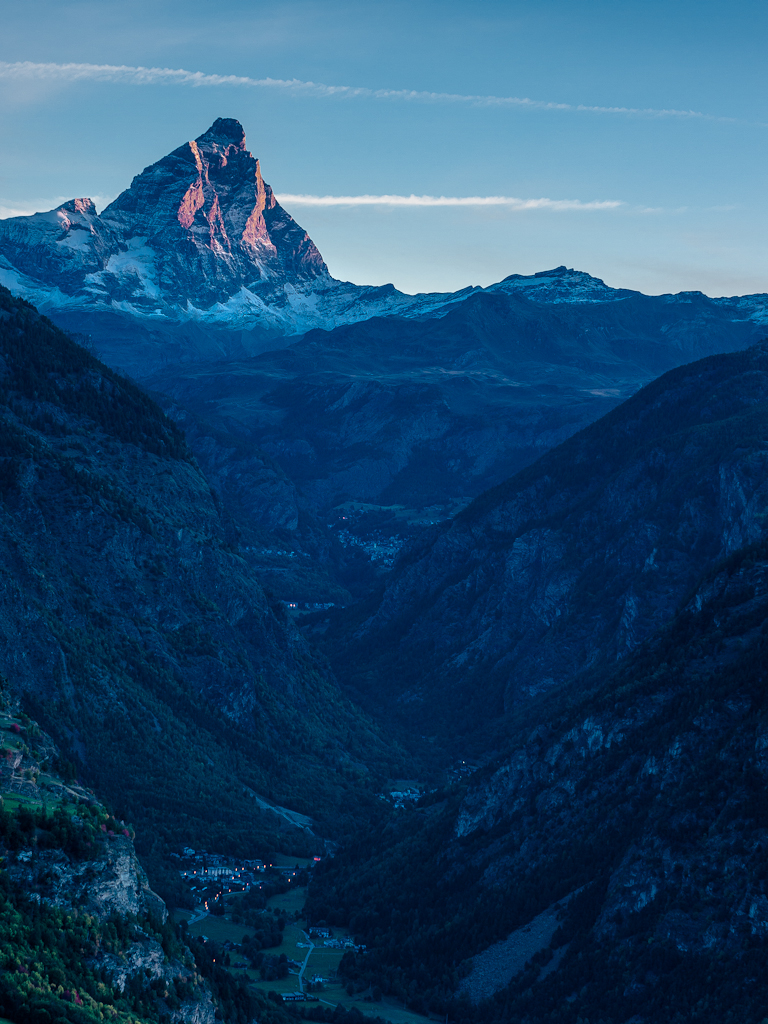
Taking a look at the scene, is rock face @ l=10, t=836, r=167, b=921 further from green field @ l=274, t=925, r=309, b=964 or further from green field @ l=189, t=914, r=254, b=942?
green field @ l=274, t=925, r=309, b=964

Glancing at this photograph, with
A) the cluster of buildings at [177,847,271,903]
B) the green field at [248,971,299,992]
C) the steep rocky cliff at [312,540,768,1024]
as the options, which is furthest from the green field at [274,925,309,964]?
the cluster of buildings at [177,847,271,903]

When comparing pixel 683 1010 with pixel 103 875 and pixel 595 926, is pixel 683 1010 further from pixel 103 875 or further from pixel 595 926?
pixel 103 875

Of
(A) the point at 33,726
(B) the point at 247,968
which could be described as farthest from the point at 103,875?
(B) the point at 247,968

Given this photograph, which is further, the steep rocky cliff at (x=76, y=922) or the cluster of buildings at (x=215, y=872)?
the cluster of buildings at (x=215, y=872)

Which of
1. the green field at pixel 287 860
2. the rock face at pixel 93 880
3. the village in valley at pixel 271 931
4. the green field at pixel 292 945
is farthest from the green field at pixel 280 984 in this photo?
the green field at pixel 287 860

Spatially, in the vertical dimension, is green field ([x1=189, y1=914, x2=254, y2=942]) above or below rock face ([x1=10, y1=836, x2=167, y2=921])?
below

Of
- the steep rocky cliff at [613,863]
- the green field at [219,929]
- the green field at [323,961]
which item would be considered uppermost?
the steep rocky cliff at [613,863]

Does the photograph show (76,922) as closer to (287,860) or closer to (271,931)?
(271,931)

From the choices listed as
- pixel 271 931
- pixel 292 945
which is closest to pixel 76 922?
pixel 271 931

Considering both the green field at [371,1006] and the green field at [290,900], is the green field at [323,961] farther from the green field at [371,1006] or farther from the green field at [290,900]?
the green field at [290,900]

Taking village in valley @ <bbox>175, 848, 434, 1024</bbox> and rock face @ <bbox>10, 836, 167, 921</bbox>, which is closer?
rock face @ <bbox>10, 836, 167, 921</bbox>

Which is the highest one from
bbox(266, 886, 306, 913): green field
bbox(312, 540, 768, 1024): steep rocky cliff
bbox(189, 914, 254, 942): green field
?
bbox(312, 540, 768, 1024): steep rocky cliff
